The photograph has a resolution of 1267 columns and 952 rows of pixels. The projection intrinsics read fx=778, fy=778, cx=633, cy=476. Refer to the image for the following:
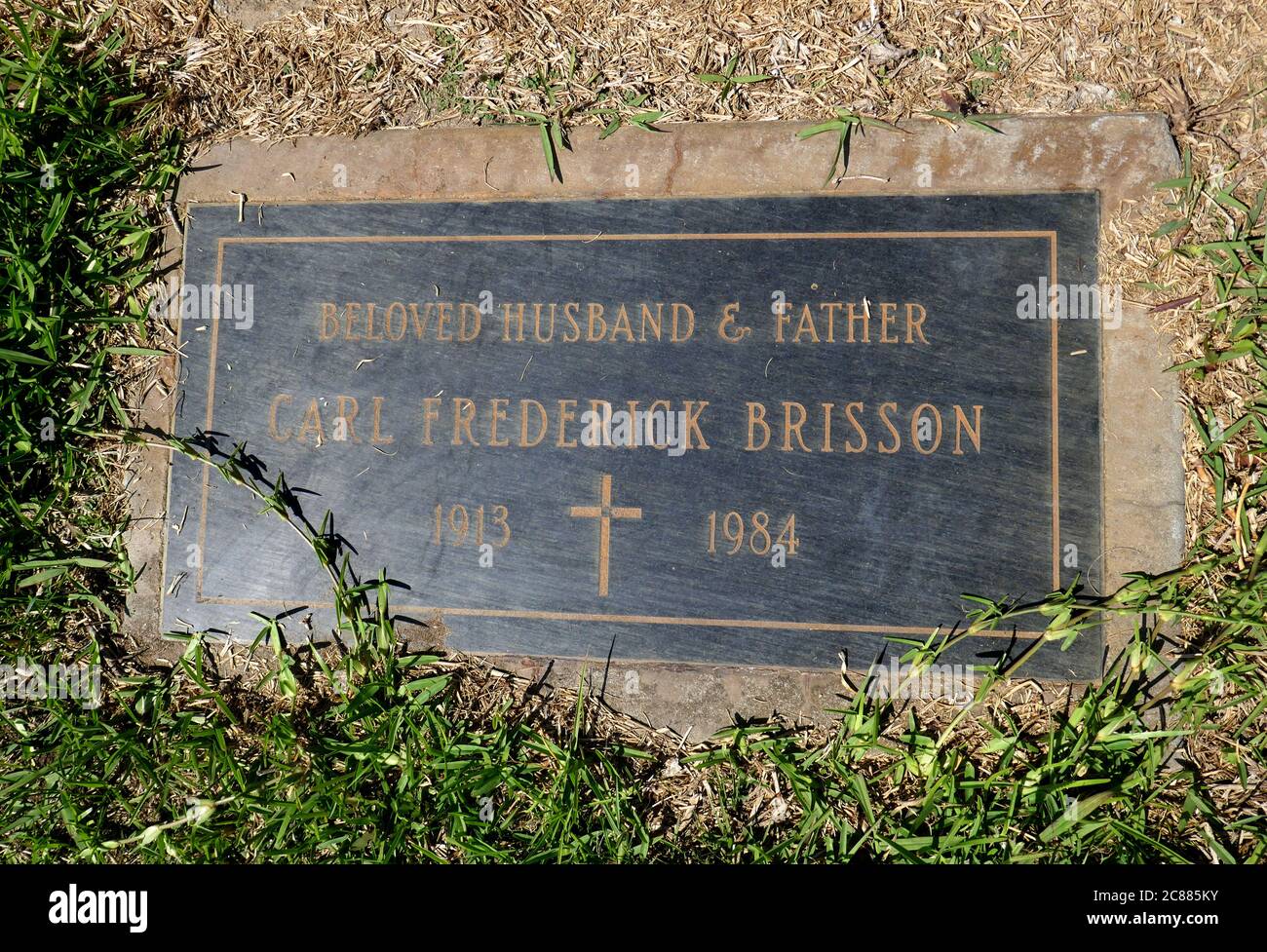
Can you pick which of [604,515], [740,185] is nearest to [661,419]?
[604,515]

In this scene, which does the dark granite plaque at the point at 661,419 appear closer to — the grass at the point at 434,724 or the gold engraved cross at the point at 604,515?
the gold engraved cross at the point at 604,515

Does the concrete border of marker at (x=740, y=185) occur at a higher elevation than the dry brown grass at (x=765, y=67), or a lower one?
lower

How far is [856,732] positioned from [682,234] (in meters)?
1.70

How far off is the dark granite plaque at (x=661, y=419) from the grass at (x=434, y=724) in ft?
0.55

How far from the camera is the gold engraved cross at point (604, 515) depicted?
2.51 meters

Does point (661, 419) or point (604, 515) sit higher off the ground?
point (661, 419)

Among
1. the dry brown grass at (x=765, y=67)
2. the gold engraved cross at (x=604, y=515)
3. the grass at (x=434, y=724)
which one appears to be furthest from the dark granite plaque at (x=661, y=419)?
the dry brown grass at (x=765, y=67)

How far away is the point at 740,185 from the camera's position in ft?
8.47

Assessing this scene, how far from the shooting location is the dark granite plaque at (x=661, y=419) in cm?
244

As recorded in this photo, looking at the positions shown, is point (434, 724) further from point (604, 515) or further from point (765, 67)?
point (765, 67)

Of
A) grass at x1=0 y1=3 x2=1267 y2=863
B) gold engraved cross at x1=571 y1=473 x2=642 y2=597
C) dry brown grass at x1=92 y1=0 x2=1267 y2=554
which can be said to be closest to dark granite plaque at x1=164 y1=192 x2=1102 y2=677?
gold engraved cross at x1=571 y1=473 x2=642 y2=597

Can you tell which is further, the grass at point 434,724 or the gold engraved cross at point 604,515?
the gold engraved cross at point 604,515

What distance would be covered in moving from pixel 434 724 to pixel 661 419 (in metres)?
1.23
